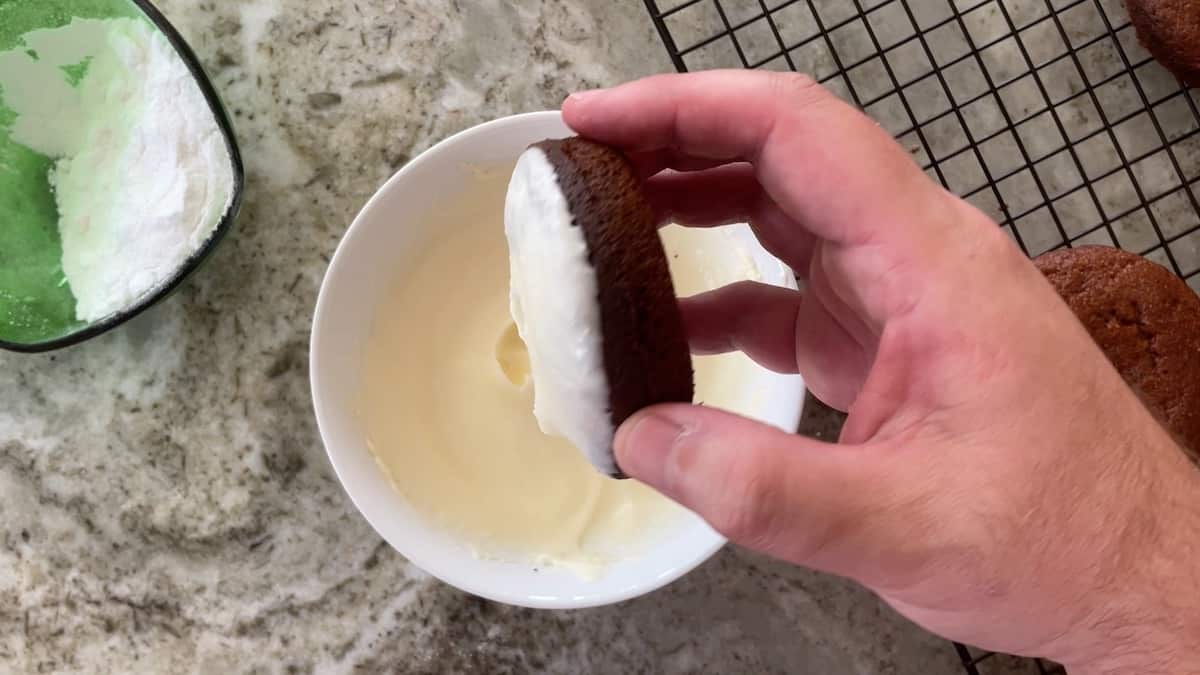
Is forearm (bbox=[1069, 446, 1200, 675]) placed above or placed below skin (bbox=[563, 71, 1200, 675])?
below

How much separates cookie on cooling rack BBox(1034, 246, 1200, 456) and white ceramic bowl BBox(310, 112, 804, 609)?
0.34 m

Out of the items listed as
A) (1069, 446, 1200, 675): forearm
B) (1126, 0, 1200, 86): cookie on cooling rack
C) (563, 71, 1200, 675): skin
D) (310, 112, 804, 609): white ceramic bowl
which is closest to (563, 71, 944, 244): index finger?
(563, 71, 1200, 675): skin

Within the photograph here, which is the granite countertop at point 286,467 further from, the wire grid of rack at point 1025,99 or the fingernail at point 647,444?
the fingernail at point 647,444

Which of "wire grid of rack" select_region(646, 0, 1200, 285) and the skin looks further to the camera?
"wire grid of rack" select_region(646, 0, 1200, 285)

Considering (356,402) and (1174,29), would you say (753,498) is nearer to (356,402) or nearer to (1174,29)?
(356,402)

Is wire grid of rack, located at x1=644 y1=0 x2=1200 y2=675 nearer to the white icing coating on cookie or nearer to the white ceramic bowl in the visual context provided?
the white ceramic bowl

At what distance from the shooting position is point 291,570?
1.00 m

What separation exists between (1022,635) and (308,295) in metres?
0.80

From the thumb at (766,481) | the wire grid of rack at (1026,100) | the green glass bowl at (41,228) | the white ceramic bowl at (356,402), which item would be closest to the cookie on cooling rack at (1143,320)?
the wire grid of rack at (1026,100)

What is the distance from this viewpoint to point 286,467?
101cm

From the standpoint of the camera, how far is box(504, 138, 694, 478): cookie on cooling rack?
56 cm

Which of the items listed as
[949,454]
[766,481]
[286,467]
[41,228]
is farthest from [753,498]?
[41,228]

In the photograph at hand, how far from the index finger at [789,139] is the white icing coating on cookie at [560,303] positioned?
0.10 metres

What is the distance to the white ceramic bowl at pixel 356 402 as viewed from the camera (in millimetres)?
839
